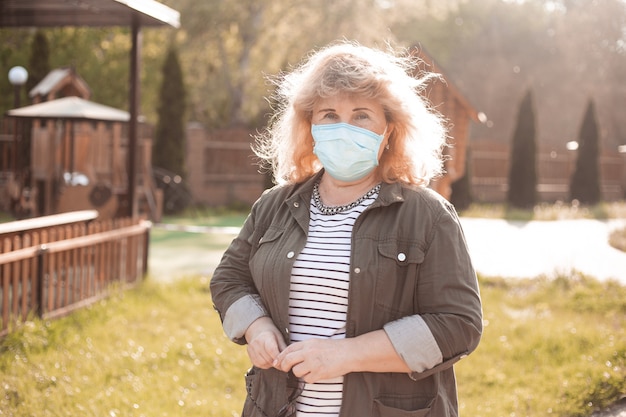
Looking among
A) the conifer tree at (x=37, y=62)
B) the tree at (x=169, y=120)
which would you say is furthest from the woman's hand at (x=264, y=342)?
the conifer tree at (x=37, y=62)

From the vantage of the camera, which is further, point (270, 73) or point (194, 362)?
point (270, 73)

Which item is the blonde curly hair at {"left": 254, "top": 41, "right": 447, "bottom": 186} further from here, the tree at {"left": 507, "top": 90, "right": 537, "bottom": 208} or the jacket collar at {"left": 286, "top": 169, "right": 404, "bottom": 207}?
the tree at {"left": 507, "top": 90, "right": 537, "bottom": 208}

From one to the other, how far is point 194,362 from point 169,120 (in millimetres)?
15783

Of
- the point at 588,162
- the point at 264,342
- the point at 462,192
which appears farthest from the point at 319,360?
the point at 588,162

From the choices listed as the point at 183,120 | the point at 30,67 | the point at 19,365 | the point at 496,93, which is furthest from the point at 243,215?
the point at 496,93

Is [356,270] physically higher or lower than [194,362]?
higher

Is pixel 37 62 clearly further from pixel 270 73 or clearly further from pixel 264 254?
pixel 264 254

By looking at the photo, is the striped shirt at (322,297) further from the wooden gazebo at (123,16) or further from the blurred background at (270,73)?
the wooden gazebo at (123,16)

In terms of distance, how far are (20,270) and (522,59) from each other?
43937mm

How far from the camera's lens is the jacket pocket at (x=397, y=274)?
241 centimetres

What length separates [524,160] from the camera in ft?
81.8

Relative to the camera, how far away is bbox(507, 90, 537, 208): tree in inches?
977

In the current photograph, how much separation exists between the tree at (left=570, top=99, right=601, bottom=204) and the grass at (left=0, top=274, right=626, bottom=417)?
19.0 m

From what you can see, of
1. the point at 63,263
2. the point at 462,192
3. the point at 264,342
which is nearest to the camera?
the point at 264,342
